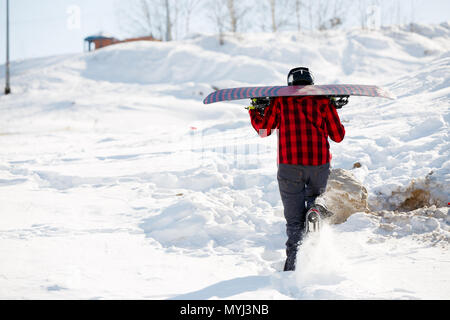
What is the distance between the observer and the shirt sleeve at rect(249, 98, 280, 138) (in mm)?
3221

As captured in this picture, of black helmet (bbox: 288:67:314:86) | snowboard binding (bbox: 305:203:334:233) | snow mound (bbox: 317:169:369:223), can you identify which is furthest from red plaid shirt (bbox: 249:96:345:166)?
snow mound (bbox: 317:169:369:223)

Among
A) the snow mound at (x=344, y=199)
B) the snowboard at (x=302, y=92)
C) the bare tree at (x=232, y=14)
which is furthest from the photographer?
the bare tree at (x=232, y=14)

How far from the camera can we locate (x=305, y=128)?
301 centimetres

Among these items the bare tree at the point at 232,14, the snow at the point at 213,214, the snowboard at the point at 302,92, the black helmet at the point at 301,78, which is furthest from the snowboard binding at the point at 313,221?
the bare tree at the point at 232,14

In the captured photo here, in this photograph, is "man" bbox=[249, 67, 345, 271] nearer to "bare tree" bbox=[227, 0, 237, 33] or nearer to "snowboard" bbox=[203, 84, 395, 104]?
"snowboard" bbox=[203, 84, 395, 104]

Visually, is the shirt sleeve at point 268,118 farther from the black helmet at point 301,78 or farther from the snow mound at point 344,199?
the snow mound at point 344,199

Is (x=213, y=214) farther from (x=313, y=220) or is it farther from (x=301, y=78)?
(x=301, y=78)

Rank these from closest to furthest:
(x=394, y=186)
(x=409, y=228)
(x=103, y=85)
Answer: (x=409, y=228)
(x=394, y=186)
(x=103, y=85)

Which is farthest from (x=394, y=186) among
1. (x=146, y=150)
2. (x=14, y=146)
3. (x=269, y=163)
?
(x=14, y=146)

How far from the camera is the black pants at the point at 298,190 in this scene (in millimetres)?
3031

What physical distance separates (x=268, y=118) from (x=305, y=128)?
1.34ft

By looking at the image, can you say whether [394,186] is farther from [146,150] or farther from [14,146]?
[14,146]

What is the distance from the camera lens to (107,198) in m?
5.54

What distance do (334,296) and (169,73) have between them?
21.8 meters
